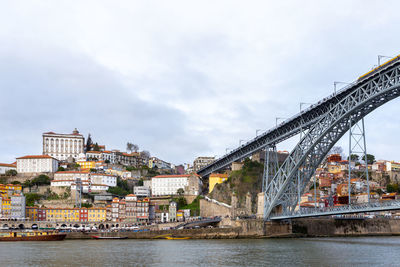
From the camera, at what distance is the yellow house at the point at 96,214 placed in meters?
69.1

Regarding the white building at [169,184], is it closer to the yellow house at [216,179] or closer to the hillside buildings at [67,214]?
the yellow house at [216,179]

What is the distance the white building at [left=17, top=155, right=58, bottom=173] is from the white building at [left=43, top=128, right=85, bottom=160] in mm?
8172

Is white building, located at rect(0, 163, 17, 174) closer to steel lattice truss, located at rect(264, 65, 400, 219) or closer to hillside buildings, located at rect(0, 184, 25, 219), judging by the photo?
hillside buildings, located at rect(0, 184, 25, 219)

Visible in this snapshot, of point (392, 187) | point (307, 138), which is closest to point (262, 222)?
point (307, 138)

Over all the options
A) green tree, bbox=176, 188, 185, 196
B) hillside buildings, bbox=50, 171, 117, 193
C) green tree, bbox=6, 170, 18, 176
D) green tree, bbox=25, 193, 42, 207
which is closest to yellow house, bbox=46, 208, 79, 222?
green tree, bbox=25, 193, 42, 207

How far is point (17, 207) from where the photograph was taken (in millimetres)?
67625

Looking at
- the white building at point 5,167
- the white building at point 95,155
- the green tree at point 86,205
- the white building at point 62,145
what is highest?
the white building at point 62,145

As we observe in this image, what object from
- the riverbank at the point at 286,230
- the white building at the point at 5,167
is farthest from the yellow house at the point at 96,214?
the white building at the point at 5,167

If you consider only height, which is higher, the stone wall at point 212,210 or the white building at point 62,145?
the white building at point 62,145

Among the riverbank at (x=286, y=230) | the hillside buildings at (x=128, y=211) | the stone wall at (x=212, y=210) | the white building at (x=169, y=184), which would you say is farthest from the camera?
the white building at (x=169, y=184)

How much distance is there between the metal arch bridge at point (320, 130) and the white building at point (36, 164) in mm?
44545

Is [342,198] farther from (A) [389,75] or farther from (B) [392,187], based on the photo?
(A) [389,75]

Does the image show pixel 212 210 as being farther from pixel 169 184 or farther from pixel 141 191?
pixel 141 191

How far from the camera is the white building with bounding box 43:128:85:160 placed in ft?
313
